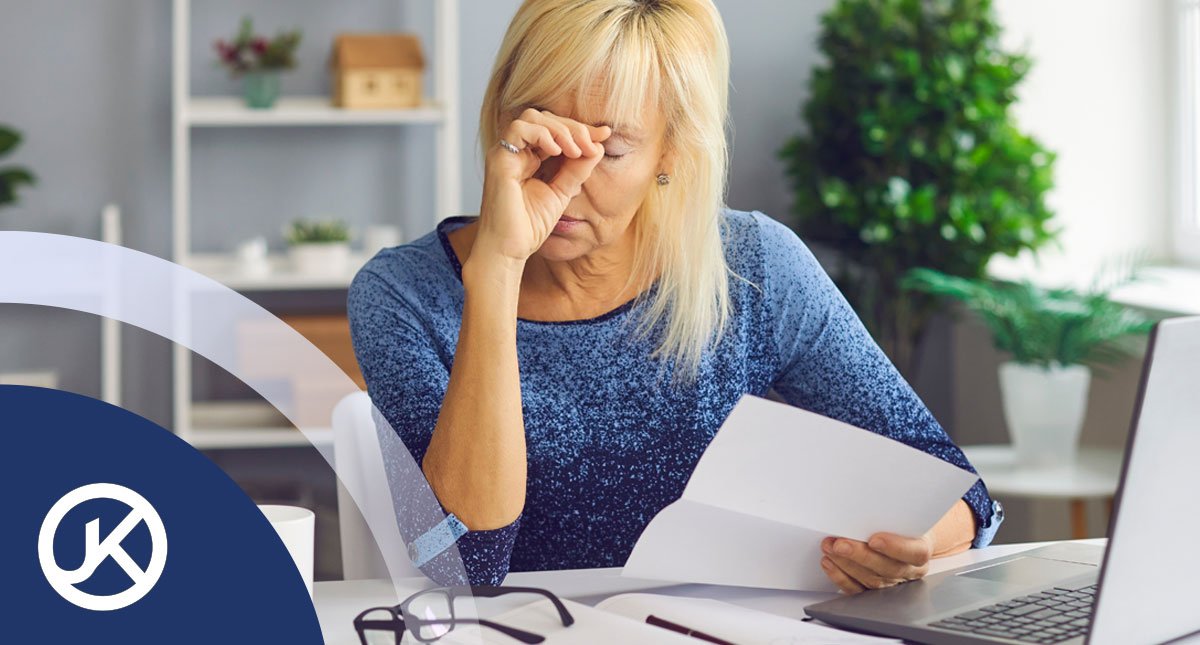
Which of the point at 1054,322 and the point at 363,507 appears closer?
the point at 363,507

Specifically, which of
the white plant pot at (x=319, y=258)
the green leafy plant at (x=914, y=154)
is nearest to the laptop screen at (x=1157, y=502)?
the green leafy plant at (x=914, y=154)

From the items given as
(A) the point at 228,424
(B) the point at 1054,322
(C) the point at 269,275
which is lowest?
(A) the point at 228,424

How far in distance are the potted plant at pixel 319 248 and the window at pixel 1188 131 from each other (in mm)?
1927

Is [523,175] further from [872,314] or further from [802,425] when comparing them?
[872,314]

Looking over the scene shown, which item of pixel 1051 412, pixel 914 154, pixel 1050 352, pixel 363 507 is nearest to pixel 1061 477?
pixel 1051 412

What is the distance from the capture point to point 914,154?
2648mm

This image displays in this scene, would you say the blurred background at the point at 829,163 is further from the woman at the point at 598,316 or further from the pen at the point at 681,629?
the pen at the point at 681,629

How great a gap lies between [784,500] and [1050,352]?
5.25ft

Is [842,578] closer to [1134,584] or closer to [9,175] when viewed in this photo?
[1134,584]

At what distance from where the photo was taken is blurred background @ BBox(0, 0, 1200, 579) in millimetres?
2473

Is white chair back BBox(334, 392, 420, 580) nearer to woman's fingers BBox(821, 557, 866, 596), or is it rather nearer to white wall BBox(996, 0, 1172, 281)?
woman's fingers BBox(821, 557, 866, 596)

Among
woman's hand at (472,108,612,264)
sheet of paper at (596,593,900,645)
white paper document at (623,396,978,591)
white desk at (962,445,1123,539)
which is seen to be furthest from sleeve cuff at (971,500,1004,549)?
Result: white desk at (962,445,1123,539)

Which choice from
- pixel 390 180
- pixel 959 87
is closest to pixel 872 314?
pixel 959 87

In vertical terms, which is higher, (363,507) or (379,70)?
(379,70)
